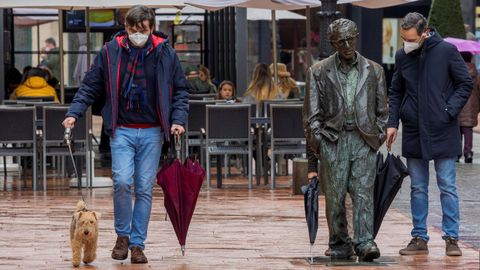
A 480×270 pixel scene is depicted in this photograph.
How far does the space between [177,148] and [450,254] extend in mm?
2158

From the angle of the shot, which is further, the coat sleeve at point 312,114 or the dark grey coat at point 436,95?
the dark grey coat at point 436,95

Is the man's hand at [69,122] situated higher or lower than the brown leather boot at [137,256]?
higher

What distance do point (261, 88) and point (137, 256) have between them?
868cm

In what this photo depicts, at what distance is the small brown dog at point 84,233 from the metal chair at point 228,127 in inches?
244

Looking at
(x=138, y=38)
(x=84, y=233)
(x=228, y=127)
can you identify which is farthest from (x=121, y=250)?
(x=228, y=127)

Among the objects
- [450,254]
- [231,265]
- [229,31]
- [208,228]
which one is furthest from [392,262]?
[229,31]

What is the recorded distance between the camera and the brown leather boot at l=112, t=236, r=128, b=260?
944 cm

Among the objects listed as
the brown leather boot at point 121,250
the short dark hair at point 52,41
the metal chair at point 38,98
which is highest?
the short dark hair at point 52,41

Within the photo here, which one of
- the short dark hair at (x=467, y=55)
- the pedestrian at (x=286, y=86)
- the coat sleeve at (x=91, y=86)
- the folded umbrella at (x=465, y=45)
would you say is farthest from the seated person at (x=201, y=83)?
the coat sleeve at (x=91, y=86)

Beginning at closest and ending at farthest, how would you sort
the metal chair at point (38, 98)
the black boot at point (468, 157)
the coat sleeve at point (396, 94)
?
the coat sleeve at point (396, 94)
the metal chair at point (38, 98)
the black boot at point (468, 157)

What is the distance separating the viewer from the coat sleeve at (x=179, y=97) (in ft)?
31.0

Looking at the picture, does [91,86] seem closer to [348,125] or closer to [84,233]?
[84,233]

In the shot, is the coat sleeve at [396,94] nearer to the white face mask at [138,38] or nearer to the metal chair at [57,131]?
the white face mask at [138,38]

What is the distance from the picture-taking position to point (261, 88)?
17.9 m
